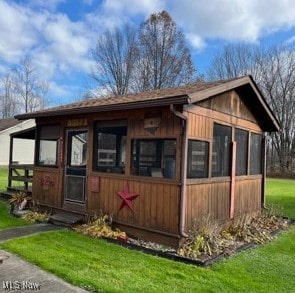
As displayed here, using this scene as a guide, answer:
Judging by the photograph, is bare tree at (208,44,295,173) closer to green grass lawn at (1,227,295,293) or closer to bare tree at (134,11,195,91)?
bare tree at (134,11,195,91)

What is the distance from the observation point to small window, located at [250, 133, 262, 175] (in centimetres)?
928

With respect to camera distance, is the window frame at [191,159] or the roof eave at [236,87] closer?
the roof eave at [236,87]

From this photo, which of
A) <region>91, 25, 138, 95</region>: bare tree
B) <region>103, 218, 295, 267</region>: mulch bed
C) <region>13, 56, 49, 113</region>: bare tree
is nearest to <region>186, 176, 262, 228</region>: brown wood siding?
<region>103, 218, 295, 267</region>: mulch bed

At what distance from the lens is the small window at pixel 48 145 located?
29.4 ft

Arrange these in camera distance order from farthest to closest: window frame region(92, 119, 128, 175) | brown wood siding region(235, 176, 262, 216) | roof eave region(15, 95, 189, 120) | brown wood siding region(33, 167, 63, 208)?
brown wood siding region(33, 167, 63, 208) < brown wood siding region(235, 176, 262, 216) < window frame region(92, 119, 128, 175) < roof eave region(15, 95, 189, 120)

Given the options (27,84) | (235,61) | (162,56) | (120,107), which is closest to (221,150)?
(120,107)

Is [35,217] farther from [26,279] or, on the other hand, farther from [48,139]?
[26,279]

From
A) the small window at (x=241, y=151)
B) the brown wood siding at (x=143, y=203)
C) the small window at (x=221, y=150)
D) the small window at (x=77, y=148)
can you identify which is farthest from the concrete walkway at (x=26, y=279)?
the small window at (x=241, y=151)

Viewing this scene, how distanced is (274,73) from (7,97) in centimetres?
3054

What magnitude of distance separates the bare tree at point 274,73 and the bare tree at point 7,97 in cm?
2370

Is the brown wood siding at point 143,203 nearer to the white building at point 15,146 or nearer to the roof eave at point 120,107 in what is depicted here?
the roof eave at point 120,107

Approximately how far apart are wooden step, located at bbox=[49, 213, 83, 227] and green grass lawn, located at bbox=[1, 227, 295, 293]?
1.10 metres

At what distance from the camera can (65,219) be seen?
784 centimetres

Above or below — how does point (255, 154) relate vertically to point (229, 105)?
below
